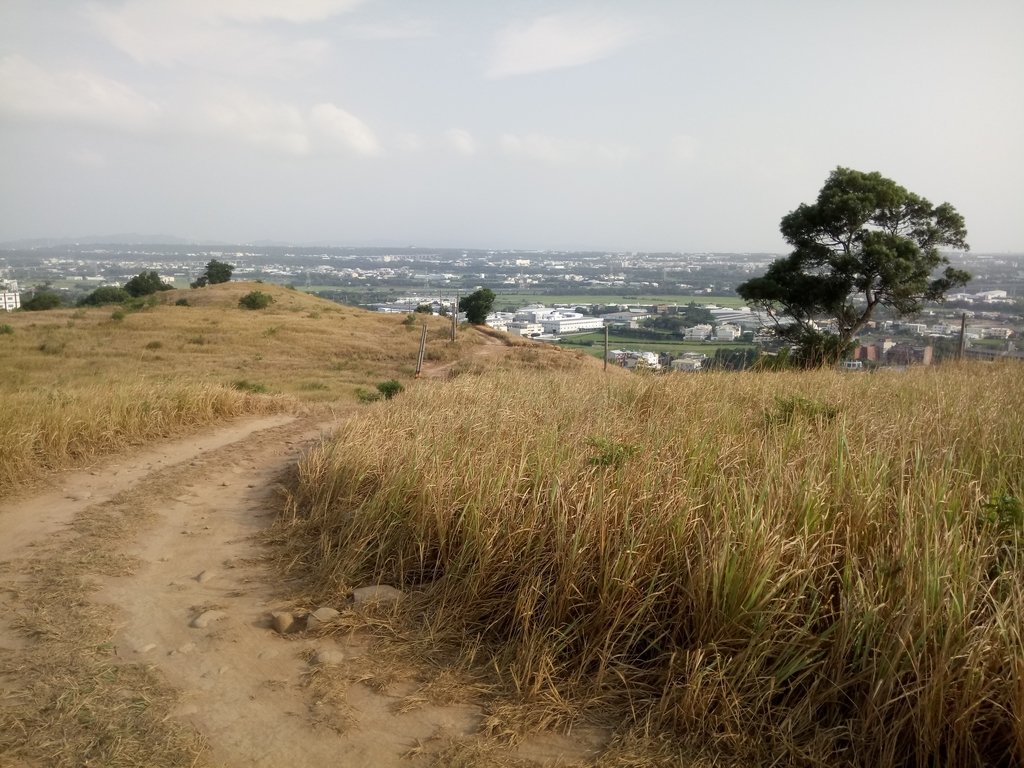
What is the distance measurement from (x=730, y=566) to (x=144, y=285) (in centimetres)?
5435

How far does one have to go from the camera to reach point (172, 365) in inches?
875

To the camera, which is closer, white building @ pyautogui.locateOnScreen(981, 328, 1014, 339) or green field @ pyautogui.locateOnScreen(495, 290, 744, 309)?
white building @ pyautogui.locateOnScreen(981, 328, 1014, 339)

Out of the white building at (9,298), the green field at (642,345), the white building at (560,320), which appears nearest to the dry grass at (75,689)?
the green field at (642,345)

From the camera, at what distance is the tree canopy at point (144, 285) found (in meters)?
50.6

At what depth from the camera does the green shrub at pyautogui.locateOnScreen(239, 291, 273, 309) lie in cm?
3928

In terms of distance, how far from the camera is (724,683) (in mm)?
3295

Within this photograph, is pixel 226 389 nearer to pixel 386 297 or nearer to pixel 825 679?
pixel 825 679

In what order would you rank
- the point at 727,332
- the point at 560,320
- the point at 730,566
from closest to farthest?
1. the point at 730,566
2. the point at 727,332
3. the point at 560,320

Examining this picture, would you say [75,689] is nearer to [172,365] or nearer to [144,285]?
[172,365]

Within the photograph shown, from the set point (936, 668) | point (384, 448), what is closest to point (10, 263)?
point (384, 448)

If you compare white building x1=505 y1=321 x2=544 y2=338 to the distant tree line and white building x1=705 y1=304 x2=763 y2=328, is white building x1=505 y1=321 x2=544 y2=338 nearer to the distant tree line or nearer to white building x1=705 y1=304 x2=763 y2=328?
white building x1=705 y1=304 x2=763 y2=328

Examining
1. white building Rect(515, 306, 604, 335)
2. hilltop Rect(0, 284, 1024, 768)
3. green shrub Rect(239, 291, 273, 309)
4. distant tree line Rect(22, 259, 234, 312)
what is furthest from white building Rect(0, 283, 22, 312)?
hilltop Rect(0, 284, 1024, 768)

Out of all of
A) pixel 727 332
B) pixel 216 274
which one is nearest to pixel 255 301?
pixel 216 274

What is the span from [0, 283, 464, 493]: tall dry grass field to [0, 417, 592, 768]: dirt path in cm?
97
